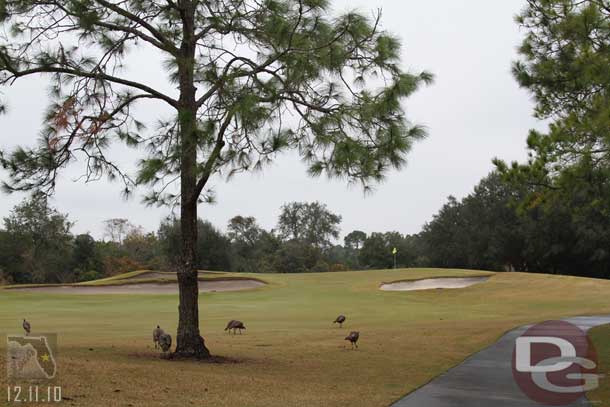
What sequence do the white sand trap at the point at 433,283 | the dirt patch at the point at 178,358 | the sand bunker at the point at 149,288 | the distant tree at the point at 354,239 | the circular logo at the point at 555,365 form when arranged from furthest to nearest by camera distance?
the distant tree at the point at 354,239 → the white sand trap at the point at 433,283 → the sand bunker at the point at 149,288 → the dirt patch at the point at 178,358 → the circular logo at the point at 555,365

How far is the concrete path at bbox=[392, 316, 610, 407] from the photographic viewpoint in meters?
9.20

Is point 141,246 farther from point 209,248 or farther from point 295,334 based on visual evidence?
point 295,334

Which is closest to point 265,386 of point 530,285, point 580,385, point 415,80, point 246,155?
point 246,155

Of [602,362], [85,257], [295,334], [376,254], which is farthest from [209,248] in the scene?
[602,362]

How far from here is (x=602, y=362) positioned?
1330 centimetres

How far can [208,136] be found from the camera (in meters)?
10.9

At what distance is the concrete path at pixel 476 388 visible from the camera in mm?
9195

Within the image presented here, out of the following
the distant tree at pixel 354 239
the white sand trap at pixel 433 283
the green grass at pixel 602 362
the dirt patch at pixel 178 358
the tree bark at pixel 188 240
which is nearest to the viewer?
the green grass at pixel 602 362

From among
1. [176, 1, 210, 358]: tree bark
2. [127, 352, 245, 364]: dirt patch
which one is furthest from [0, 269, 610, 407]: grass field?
[176, 1, 210, 358]: tree bark

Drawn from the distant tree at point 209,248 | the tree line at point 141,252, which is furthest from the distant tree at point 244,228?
the distant tree at point 209,248

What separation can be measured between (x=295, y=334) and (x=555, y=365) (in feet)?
28.2

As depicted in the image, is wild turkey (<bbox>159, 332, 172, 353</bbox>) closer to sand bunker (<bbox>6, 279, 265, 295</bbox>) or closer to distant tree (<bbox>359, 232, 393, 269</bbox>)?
sand bunker (<bbox>6, 279, 265, 295</bbox>)

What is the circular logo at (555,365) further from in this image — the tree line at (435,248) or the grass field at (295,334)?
the tree line at (435,248)

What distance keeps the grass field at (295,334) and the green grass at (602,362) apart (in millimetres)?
2570
